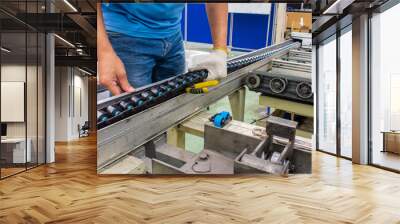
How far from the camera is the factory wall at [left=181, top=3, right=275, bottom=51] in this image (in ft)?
19.5

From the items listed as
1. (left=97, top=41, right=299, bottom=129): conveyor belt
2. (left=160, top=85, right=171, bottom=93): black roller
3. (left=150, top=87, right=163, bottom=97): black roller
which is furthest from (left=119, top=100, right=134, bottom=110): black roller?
(left=160, top=85, right=171, bottom=93): black roller

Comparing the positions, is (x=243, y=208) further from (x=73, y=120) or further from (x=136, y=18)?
(x=73, y=120)

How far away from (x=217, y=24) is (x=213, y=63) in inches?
24.1

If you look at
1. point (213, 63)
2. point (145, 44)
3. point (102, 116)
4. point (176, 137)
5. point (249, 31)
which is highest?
point (249, 31)

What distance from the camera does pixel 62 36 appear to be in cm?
973

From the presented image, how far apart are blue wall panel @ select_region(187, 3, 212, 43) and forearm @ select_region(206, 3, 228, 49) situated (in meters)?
0.08

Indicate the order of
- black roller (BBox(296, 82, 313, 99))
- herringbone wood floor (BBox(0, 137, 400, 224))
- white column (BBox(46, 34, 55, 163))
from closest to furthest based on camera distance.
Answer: herringbone wood floor (BBox(0, 137, 400, 224)), black roller (BBox(296, 82, 313, 99)), white column (BBox(46, 34, 55, 163))

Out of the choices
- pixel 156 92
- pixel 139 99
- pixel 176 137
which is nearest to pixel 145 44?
pixel 156 92

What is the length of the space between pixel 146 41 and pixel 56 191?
2.54 m

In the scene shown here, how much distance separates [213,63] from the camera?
5.98 meters

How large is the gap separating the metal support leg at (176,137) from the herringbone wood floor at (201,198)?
0.55 m

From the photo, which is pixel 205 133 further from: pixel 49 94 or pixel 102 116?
pixel 49 94

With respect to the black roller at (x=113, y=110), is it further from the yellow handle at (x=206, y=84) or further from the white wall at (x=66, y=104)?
the white wall at (x=66, y=104)

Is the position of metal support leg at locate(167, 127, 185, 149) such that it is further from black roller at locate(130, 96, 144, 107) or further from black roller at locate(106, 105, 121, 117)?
black roller at locate(106, 105, 121, 117)
